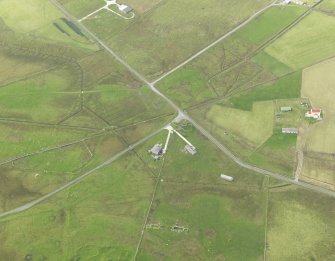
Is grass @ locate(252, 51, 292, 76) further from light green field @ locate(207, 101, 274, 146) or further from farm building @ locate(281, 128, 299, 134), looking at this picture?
farm building @ locate(281, 128, 299, 134)

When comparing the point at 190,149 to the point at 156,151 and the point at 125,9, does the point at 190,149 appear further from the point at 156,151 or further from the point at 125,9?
→ the point at 125,9

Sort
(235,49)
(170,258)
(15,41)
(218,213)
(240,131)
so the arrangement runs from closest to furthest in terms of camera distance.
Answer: (170,258), (218,213), (240,131), (235,49), (15,41)

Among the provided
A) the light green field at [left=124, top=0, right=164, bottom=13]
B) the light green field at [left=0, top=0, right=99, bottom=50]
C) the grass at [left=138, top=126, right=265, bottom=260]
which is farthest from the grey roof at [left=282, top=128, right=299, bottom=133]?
the light green field at [left=124, top=0, right=164, bottom=13]

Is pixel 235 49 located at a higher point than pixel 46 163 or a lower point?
higher

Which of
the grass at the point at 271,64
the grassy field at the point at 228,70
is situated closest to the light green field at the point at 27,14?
the grassy field at the point at 228,70

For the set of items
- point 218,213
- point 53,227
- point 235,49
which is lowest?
point 53,227

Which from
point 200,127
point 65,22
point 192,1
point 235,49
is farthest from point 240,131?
point 65,22

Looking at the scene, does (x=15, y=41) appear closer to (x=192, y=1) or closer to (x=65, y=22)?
(x=65, y=22)
